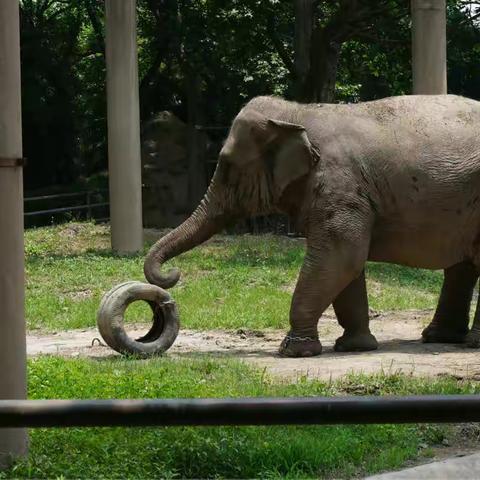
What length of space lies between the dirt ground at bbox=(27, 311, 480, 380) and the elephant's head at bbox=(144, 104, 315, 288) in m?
0.91

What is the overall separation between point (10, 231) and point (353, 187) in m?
4.24

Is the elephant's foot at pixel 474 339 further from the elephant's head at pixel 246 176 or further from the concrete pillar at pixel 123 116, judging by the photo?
the concrete pillar at pixel 123 116

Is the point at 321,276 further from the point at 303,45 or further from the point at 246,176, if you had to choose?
the point at 303,45

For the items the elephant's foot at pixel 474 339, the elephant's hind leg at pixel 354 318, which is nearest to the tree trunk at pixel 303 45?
the elephant's hind leg at pixel 354 318

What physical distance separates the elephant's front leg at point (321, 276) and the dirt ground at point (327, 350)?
0.18m

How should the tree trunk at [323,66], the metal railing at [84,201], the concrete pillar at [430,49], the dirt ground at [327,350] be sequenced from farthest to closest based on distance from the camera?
the metal railing at [84,201]
the tree trunk at [323,66]
the concrete pillar at [430,49]
the dirt ground at [327,350]

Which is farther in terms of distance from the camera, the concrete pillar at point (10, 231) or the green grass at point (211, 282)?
the green grass at point (211, 282)

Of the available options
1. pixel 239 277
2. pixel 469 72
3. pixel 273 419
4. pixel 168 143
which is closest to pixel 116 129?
pixel 239 277

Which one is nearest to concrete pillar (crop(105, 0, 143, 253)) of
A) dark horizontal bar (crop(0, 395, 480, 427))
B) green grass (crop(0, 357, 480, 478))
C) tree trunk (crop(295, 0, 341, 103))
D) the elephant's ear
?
tree trunk (crop(295, 0, 341, 103))

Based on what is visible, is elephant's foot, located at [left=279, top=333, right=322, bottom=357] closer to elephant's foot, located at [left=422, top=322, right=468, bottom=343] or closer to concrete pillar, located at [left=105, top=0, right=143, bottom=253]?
elephant's foot, located at [left=422, top=322, right=468, bottom=343]

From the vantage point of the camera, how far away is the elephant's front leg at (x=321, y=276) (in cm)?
952

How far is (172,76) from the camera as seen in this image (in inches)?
1113

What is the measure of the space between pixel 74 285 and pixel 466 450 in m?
9.26

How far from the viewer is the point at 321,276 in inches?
376
